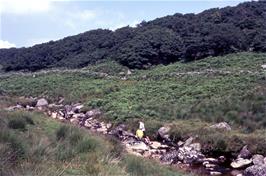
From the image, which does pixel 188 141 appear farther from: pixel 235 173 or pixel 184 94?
pixel 184 94

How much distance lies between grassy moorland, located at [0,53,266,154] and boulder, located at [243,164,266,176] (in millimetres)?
2331

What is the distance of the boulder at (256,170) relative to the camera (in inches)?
723

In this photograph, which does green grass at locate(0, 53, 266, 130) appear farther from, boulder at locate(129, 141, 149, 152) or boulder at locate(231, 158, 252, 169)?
boulder at locate(129, 141, 149, 152)

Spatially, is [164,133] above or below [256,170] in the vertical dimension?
above

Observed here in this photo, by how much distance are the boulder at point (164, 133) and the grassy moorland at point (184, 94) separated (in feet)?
1.42

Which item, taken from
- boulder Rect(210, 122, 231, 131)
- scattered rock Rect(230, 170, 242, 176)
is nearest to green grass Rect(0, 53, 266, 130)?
boulder Rect(210, 122, 231, 131)

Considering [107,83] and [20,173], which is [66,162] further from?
[107,83]

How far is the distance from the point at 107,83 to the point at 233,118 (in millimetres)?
21584

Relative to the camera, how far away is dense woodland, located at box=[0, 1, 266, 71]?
5188 cm

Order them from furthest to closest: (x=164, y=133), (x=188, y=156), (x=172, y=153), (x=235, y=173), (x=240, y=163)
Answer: (x=164, y=133) < (x=172, y=153) < (x=188, y=156) < (x=240, y=163) < (x=235, y=173)

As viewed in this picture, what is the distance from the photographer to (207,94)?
1332 inches

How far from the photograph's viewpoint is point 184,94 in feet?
119

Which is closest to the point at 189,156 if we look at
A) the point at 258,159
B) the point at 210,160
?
the point at 210,160

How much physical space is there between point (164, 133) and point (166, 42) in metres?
34.2
